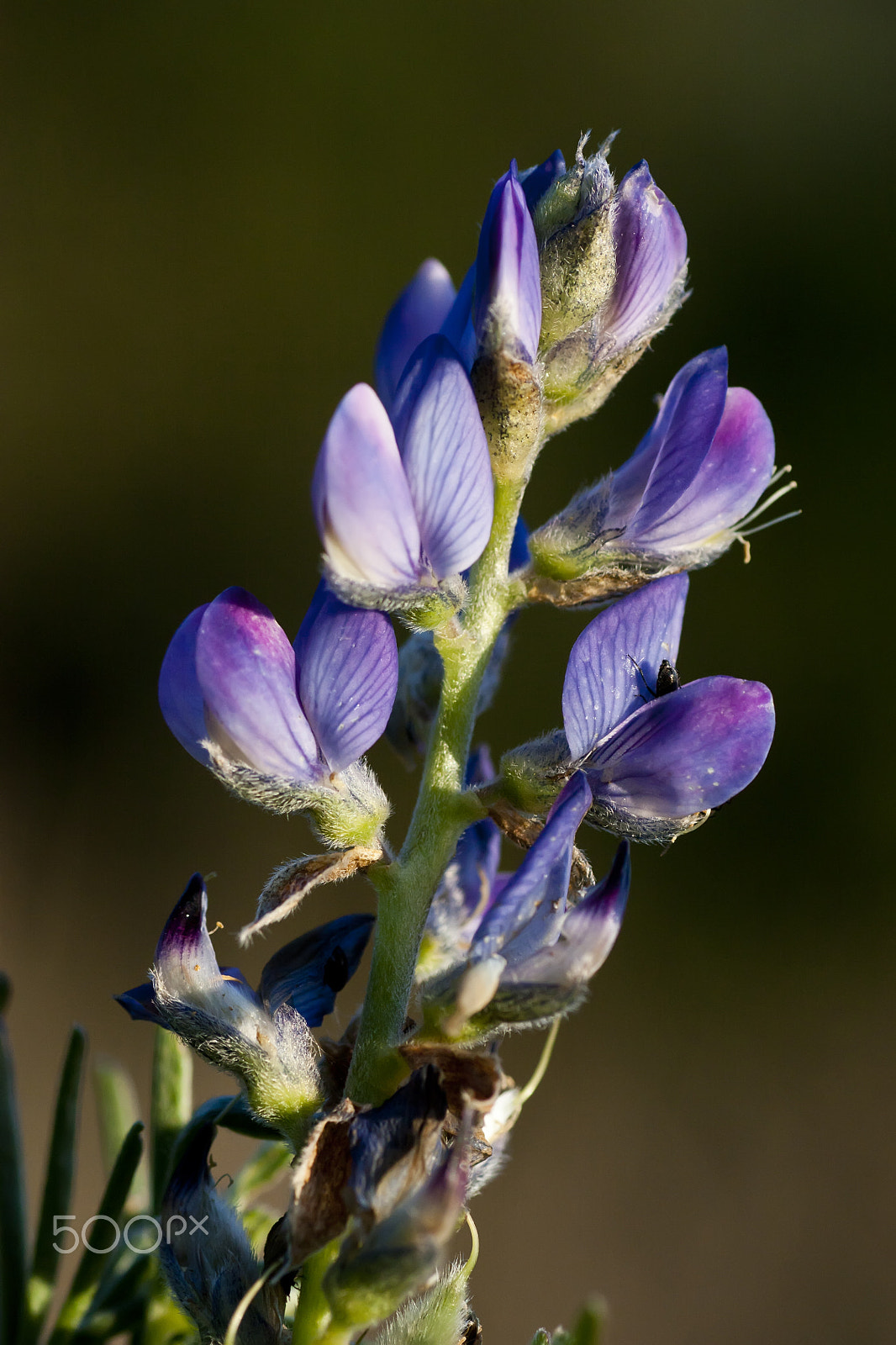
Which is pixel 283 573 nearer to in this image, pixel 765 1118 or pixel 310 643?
pixel 765 1118

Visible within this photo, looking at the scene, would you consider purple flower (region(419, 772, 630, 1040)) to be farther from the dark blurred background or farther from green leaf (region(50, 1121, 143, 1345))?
the dark blurred background

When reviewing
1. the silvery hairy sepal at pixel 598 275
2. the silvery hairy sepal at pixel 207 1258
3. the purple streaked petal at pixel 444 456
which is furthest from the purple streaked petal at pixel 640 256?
the silvery hairy sepal at pixel 207 1258

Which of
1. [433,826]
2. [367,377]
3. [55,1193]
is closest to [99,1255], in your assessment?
[55,1193]

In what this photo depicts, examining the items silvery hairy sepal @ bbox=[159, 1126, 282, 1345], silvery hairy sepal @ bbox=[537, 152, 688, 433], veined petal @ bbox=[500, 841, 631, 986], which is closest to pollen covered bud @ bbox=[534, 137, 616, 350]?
silvery hairy sepal @ bbox=[537, 152, 688, 433]

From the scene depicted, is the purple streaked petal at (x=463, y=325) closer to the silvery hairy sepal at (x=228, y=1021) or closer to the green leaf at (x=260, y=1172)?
the silvery hairy sepal at (x=228, y=1021)

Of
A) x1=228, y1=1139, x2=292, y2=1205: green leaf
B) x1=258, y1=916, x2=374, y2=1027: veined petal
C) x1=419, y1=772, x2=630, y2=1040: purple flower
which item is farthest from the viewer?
x1=228, y1=1139, x2=292, y2=1205: green leaf

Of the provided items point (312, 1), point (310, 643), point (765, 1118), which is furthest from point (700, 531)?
point (312, 1)
